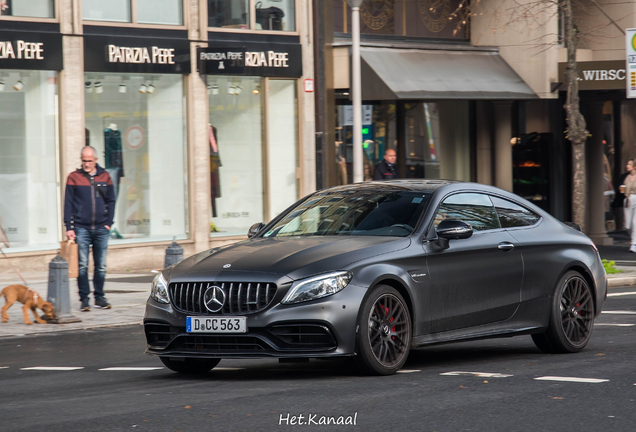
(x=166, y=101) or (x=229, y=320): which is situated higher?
(x=166, y=101)

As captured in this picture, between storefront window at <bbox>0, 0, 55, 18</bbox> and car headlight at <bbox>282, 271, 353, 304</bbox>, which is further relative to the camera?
storefront window at <bbox>0, 0, 55, 18</bbox>

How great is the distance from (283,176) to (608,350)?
1306 centimetres

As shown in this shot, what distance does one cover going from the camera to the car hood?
713 centimetres

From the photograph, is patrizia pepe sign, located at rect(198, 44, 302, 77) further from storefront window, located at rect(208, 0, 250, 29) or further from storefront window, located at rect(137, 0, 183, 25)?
storefront window, located at rect(137, 0, 183, 25)

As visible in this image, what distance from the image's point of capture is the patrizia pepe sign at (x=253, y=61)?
766 inches

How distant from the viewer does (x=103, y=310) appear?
13.2m

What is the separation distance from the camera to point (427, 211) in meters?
8.00

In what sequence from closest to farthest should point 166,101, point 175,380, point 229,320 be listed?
point 229,320 → point 175,380 → point 166,101

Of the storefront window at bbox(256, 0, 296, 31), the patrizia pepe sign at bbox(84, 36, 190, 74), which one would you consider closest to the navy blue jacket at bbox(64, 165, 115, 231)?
the patrizia pepe sign at bbox(84, 36, 190, 74)

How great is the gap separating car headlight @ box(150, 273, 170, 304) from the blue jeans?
5.59 m

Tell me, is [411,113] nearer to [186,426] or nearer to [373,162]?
[373,162]

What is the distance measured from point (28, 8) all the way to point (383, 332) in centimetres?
1220

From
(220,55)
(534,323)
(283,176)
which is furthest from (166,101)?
(534,323)

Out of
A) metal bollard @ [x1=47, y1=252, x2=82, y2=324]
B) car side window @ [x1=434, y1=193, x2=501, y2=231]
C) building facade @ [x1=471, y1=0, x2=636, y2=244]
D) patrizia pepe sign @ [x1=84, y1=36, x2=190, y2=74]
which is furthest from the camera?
building facade @ [x1=471, y1=0, x2=636, y2=244]
